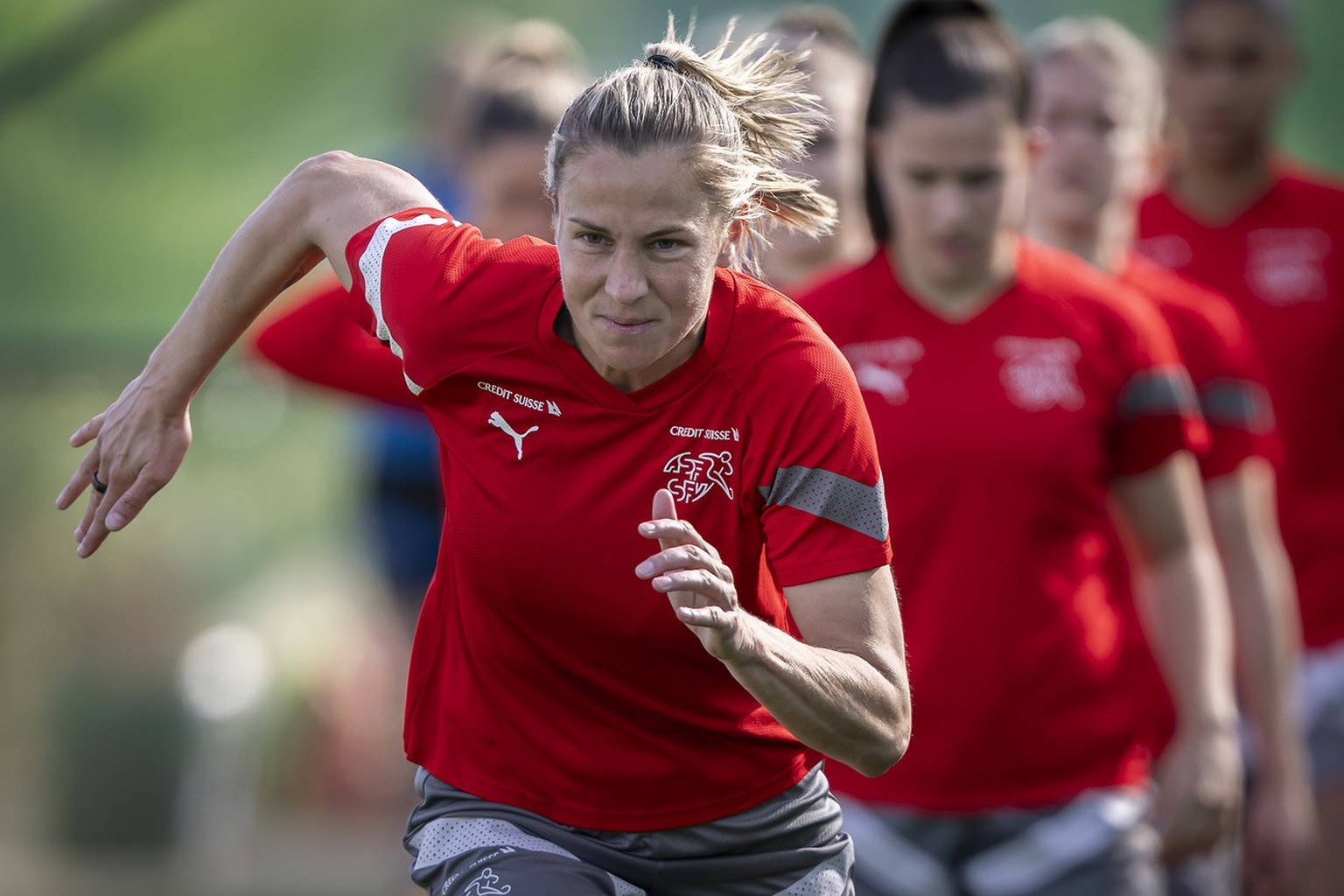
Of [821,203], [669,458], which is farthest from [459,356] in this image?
[821,203]

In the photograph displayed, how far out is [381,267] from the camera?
3400 mm

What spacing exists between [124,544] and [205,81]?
1795 mm

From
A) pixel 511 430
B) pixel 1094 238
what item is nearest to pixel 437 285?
pixel 511 430

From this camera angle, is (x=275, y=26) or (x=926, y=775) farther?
(x=275, y=26)

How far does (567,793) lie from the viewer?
3.36 metres

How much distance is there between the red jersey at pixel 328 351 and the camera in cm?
534

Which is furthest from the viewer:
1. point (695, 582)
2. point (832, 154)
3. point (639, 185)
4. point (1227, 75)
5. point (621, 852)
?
Answer: point (1227, 75)

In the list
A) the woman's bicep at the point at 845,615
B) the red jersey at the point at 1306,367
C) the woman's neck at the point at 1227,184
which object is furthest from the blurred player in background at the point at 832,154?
the woman's bicep at the point at 845,615

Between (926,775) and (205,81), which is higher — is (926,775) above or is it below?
below

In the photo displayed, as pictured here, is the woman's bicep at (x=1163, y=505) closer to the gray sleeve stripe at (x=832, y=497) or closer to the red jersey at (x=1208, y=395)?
the red jersey at (x=1208, y=395)

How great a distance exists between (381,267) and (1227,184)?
392 centimetres

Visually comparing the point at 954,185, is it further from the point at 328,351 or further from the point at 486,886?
the point at 486,886

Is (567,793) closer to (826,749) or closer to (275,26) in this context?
(826,749)

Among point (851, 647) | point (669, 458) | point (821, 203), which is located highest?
point (821, 203)
